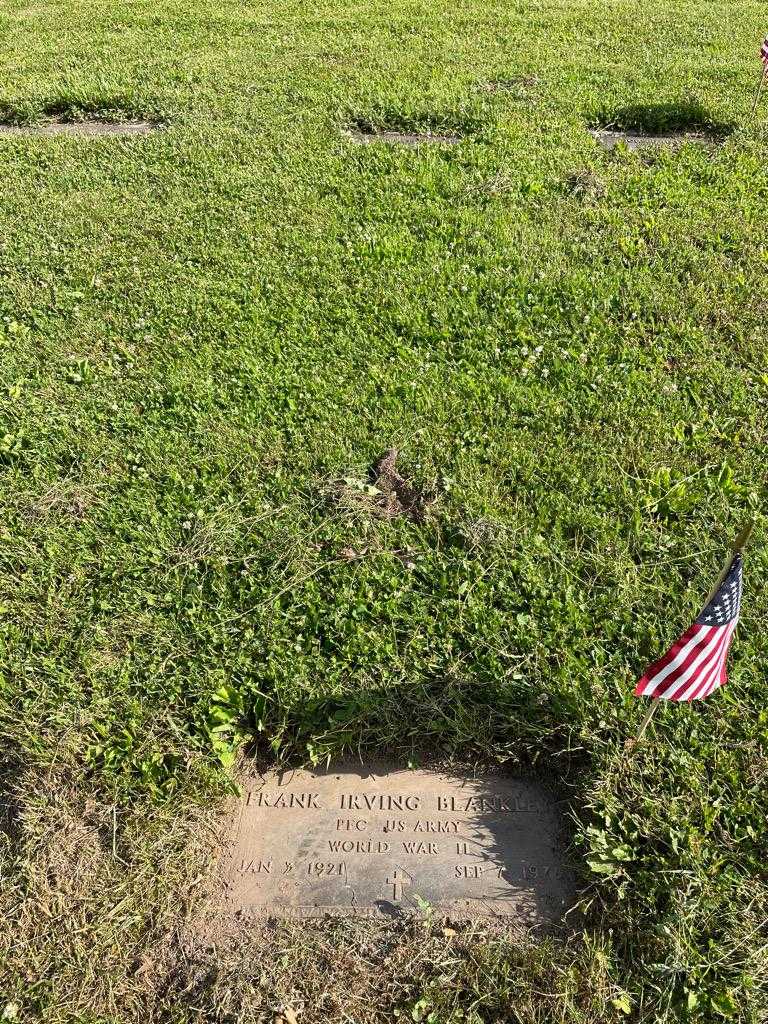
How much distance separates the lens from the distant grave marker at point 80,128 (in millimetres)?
7855

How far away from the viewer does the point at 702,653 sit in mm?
2652

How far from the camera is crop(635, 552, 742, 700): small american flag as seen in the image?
8.30 feet

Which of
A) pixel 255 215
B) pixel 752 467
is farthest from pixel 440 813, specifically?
pixel 255 215

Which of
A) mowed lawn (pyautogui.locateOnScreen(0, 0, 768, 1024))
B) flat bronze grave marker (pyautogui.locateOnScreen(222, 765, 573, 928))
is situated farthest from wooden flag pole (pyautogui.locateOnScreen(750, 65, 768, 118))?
flat bronze grave marker (pyautogui.locateOnScreen(222, 765, 573, 928))

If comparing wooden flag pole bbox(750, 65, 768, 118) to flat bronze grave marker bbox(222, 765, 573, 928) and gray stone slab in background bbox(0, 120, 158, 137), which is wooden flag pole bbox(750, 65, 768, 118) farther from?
flat bronze grave marker bbox(222, 765, 573, 928)

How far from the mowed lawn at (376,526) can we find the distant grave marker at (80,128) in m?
0.47

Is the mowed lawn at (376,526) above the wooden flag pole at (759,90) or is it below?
below

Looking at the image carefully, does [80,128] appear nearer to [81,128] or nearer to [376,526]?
[81,128]

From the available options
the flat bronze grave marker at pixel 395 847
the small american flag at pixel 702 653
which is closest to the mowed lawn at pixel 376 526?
the flat bronze grave marker at pixel 395 847

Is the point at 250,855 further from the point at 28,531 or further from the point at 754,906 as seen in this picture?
the point at 28,531

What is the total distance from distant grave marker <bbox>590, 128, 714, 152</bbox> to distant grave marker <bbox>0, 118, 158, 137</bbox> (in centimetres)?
440

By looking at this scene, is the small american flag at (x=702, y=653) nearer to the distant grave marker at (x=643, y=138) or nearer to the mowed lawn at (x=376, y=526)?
the mowed lawn at (x=376, y=526)

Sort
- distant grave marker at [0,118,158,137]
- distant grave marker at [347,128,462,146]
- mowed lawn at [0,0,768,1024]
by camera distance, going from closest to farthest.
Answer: mowed lawn at [0,0,768,1024], distant grave marker at [347,128,462,146], distant grave marker at [0,118,158,137]

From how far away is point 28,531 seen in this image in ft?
13.1
